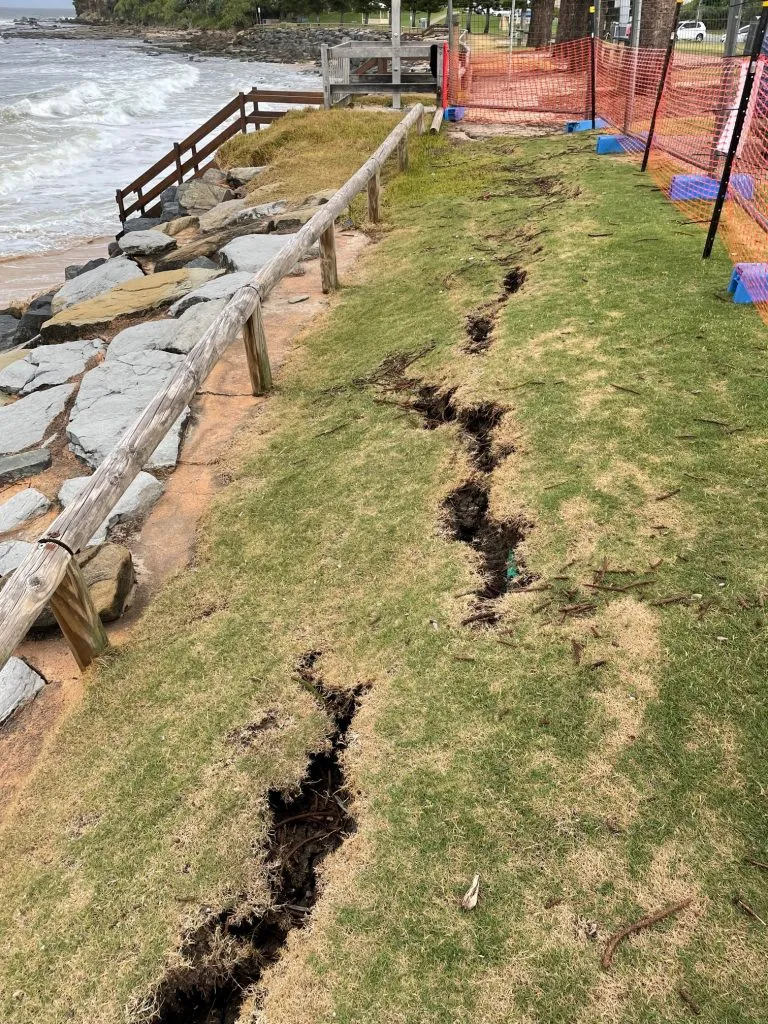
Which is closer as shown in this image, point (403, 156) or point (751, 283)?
point (751, 283)

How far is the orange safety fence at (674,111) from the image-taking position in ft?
22.3

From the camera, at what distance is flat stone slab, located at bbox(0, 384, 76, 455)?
6.21 m

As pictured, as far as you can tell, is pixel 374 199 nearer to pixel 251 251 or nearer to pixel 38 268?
pixel 251 251

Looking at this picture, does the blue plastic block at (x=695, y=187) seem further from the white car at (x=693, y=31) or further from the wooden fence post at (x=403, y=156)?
the white car at (x=693, y=31)

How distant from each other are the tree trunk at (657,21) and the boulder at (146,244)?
10861mm

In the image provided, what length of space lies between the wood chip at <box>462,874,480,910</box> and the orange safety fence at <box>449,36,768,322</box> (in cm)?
448

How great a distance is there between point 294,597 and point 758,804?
2.29m

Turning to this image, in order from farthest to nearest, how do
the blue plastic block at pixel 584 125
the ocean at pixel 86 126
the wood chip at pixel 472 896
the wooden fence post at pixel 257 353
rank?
the ocean at pixel 86 126
the blue plastic block at pixel 584 125
the wooden fence post at pixel 257 353
the wood chip at pixel 472 896

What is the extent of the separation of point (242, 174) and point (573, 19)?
12.7 m

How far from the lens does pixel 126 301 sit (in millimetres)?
8969

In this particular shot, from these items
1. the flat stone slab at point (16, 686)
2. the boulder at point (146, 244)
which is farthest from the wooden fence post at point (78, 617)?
the boulder at point (146, 244)

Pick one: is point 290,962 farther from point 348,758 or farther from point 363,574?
point 363,574

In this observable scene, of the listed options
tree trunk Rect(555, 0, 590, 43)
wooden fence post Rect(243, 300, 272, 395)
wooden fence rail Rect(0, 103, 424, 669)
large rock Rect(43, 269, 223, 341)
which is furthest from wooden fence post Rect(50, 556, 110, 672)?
tree trunk Rect(555, 0, 590, 43)

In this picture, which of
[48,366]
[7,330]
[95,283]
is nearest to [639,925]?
[48,366]
